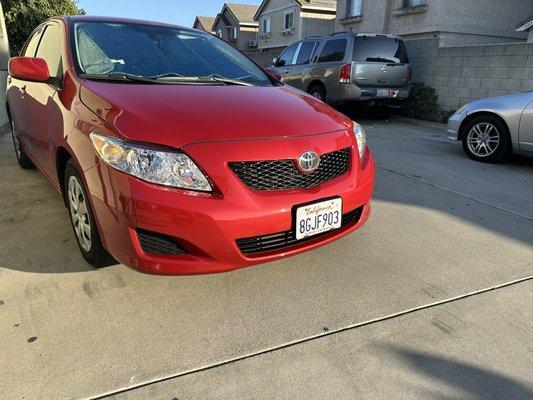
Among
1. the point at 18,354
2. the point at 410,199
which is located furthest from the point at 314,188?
the point at 410,199

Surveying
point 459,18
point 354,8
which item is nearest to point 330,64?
point 459,18

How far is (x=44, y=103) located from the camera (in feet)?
9.38

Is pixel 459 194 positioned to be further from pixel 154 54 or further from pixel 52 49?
pixel 52 49

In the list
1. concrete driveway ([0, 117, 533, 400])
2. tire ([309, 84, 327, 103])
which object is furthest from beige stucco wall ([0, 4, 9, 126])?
tire ([309, 84, 327, 103])

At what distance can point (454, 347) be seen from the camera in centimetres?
198

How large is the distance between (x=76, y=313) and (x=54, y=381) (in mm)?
458

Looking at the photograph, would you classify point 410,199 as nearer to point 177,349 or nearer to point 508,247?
point 508,247

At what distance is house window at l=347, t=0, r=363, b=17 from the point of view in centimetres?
2044

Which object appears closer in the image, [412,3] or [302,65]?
[302,65]

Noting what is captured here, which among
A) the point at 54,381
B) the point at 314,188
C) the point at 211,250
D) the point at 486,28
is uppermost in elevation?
the point at 486,28

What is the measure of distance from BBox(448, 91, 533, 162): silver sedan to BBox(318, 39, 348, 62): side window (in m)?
3.85

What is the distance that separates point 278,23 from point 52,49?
28878mm

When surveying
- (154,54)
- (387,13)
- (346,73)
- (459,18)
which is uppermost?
(387,13)

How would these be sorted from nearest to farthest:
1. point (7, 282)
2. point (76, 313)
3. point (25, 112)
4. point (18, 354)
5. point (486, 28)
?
point (18, 354) < point (76, 313) < point (7, 282) < point (25, 112) < point (486, 28)
